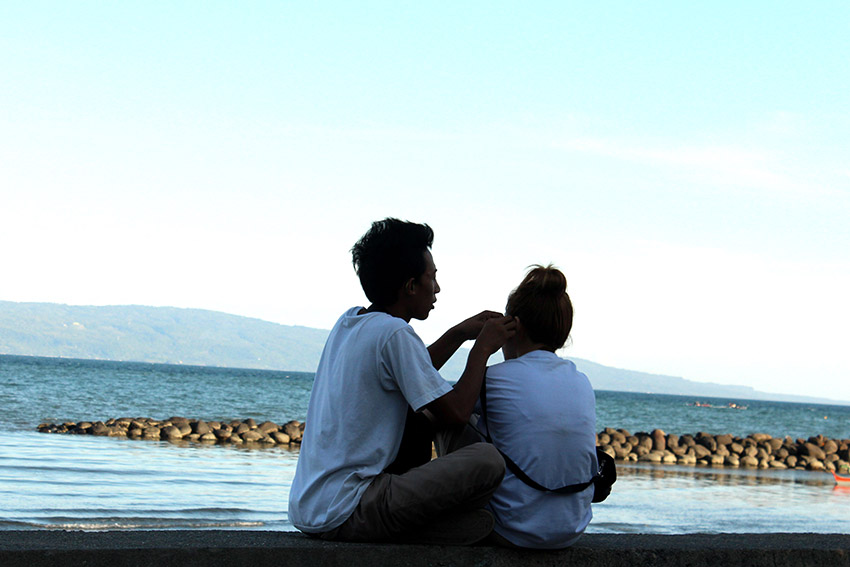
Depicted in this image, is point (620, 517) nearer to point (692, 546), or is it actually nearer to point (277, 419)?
point (692, 546)

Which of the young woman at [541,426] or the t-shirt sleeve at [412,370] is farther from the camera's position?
the young woman at [541,426]

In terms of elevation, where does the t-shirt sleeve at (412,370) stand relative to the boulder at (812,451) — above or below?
above

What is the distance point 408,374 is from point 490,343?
0.38 meters

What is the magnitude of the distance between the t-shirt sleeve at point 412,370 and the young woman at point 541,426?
1.05ft

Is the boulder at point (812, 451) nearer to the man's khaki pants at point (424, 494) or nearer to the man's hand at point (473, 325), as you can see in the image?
the man's hand at point (473, 325)

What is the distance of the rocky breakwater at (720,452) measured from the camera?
2003cm

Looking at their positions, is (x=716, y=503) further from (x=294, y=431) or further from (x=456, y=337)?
(x=294, y=431)

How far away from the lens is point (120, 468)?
38.5 feet

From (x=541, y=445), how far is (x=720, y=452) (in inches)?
797

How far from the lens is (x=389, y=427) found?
3.13 metres

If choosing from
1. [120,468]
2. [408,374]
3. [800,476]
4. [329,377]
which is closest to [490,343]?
[408,374]

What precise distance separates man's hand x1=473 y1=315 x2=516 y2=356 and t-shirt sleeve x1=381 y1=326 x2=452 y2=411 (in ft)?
0.81

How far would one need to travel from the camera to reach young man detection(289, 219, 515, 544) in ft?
9.98

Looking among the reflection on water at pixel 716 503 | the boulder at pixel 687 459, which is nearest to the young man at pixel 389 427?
the reflection on water at pixel 716 503
